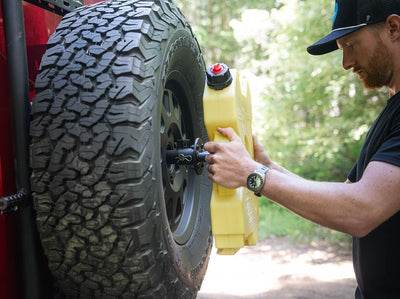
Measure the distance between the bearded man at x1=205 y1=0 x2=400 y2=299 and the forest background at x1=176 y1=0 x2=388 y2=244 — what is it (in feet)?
12.1

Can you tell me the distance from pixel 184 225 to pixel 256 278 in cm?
328

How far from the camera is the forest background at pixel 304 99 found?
5.75m

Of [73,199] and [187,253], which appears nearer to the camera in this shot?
[73,199]

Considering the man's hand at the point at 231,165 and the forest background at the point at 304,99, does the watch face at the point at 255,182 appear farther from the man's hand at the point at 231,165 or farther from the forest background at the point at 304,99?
the forest background at the point at 304,99

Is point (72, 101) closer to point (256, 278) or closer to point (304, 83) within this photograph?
point (256, 278)

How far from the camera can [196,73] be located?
2230 millimetres

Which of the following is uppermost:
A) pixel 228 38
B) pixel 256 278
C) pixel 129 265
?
pixel 228 38

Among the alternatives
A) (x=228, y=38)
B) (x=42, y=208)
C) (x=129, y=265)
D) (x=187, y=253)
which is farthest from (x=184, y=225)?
(x=228, y=38)

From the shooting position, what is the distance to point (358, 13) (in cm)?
172

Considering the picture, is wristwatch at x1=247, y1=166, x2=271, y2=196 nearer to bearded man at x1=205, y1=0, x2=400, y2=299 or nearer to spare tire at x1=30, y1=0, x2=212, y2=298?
bearded man at x1=205, y1=0, x2=400, y2=299

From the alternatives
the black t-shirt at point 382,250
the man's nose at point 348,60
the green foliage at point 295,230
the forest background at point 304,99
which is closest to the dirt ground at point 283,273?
the green foliage at point 295,230

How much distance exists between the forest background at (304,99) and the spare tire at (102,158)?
4464mm

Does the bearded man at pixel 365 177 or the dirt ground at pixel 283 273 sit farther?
the dirt ground at pixel 283 273

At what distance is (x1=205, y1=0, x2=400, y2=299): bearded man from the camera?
147cm
